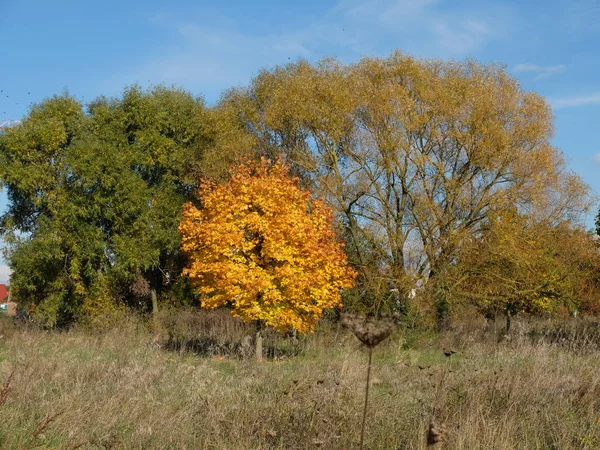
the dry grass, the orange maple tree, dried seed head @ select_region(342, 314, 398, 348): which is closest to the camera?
dried seed head @ select_region(342, 314, 398, 348)

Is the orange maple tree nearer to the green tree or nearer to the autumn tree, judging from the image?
the autumn tree

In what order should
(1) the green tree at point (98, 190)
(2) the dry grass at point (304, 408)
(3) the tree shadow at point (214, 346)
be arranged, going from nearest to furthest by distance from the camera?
(2) the dry grass at point (304, 408), (3) the tree shadow at point (214, 346), (1) the green tree at point (98, 190)

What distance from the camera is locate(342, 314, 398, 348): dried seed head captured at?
11.1ft

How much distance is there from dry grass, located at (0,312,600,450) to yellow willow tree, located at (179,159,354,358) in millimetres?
7701

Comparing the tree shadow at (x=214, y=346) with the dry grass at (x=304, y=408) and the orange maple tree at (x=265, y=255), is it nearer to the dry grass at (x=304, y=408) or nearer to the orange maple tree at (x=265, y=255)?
the orange maple tree at (x=265, y=255)

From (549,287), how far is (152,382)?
67.1ft

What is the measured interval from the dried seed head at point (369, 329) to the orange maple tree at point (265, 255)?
1402 centimetres

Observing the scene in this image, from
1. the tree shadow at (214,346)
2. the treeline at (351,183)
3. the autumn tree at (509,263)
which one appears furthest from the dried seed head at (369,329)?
the autumn tree at (509,263)

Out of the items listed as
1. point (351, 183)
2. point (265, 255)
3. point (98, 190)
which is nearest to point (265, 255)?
point (265, 255)

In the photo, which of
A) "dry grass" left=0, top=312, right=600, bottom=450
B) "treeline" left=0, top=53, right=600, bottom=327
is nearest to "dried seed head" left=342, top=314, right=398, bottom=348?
"dry grass" left=0, top=312, right=600, bottom=450

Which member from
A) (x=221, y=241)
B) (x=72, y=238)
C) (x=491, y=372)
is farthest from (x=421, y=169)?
(x=491, y=372)

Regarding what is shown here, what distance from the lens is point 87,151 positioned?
28.0 metres

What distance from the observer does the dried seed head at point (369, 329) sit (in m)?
3.40

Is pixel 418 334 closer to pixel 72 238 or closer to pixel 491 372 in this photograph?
pixel 491 372
